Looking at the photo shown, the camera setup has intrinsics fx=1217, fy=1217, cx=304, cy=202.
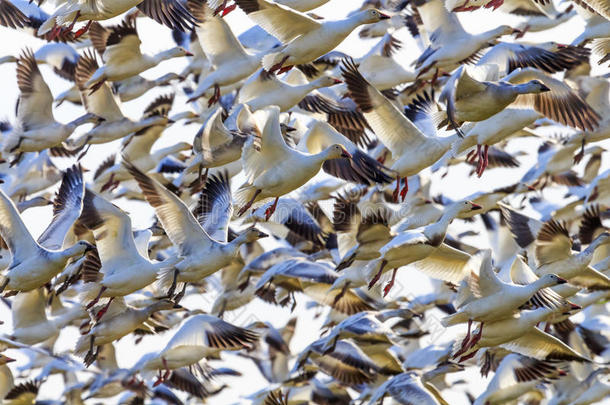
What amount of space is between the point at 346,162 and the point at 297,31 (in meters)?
1.41

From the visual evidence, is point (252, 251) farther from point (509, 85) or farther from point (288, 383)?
point (509, 85)

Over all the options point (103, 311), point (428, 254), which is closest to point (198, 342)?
point (103, 311)

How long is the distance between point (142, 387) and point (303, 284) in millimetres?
2223

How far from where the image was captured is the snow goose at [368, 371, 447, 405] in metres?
12.0

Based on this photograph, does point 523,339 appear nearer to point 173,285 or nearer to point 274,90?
point 173,285

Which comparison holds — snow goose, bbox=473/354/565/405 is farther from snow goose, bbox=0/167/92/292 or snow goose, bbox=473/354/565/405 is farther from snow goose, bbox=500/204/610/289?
snow goose, bbox=0/167/92/292

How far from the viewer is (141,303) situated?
1417 cm

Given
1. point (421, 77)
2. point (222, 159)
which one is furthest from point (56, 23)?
point (421, 77)

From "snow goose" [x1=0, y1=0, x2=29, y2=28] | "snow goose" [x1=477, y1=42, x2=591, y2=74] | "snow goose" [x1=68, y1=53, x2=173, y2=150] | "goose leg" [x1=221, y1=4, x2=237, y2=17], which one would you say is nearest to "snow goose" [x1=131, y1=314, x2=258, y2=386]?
"snow goose" [x1=68, y1=53, x2=173, y2=150]

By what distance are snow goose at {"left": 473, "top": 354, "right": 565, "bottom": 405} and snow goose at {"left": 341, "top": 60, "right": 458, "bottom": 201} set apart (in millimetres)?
2399

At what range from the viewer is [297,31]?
40.2 ft

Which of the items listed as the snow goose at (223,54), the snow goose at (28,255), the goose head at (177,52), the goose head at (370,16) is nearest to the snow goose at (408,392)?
the snow goose at (28,255)

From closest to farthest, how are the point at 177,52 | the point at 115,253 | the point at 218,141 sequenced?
the point at 115,253, the point at 218,141, the point at 177,52

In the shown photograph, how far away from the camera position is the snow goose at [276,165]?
11.2 m
